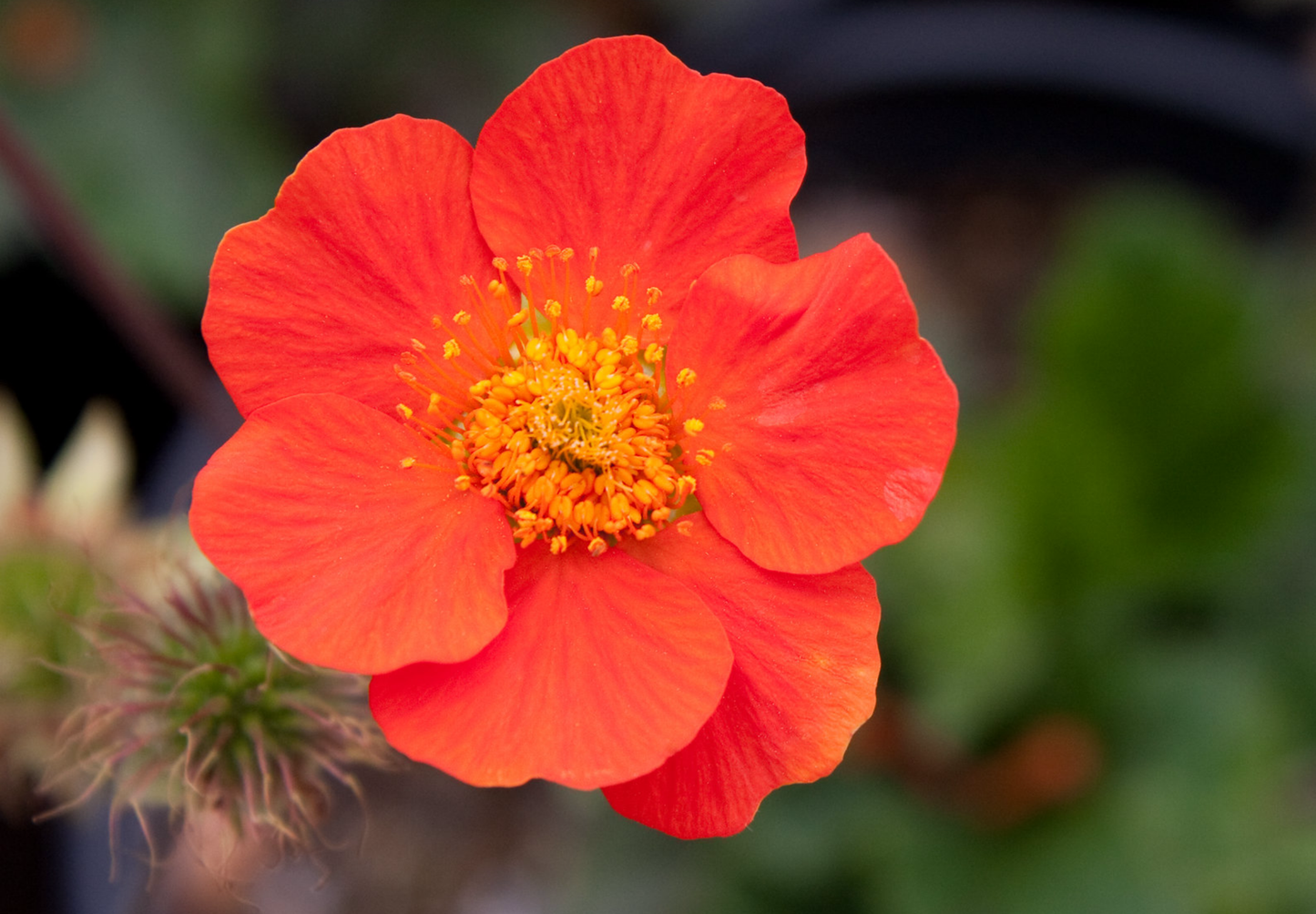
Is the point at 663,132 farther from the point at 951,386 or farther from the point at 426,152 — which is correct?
the point at 951,386

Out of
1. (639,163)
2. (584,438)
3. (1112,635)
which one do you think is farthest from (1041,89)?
(584,438)

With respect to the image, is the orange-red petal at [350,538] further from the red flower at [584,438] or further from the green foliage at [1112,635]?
the green foliage at [1112,635]

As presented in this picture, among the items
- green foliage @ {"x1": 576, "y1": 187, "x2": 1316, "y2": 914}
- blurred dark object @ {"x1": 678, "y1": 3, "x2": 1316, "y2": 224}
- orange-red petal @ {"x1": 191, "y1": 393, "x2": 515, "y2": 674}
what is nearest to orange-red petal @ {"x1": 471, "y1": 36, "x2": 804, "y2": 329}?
orange-red petal @ {"x1": 191, "y1": 393, "x2": 515, "y2": 674}

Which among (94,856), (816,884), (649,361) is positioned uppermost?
(649,361)

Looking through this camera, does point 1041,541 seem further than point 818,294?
Yes

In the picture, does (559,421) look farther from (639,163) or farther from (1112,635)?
(1112,635)

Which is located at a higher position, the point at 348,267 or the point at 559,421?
the point at 348,267

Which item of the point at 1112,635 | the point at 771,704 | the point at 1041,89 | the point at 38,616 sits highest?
the point at 771,704

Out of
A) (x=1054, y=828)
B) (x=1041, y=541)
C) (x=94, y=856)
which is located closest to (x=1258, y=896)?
(x=1054, y=828)
